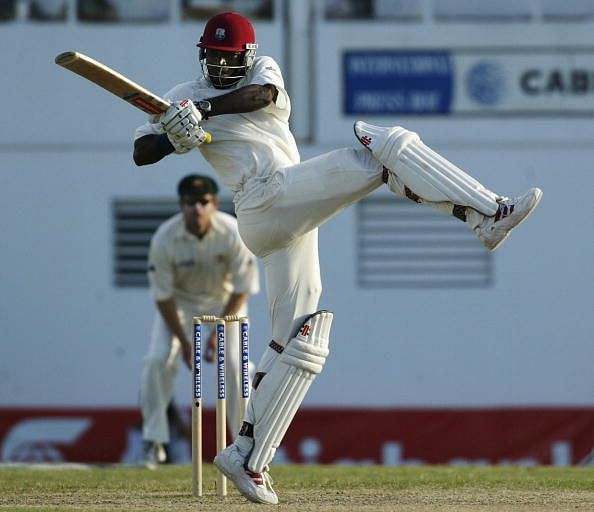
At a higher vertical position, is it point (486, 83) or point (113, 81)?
point (486, 83)

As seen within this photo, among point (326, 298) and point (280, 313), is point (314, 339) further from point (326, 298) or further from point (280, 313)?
point (326, 298)

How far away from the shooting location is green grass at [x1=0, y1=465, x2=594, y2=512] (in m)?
4.82

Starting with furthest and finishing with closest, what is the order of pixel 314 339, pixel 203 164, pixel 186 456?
pixel 203 164 < pixel 186 456 < pixel 314 339

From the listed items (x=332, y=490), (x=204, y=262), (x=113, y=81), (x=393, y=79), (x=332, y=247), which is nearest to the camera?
(x=113, y=81)

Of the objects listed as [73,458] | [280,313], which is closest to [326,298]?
[73,458]

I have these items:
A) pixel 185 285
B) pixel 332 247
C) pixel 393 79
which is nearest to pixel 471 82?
pixel 393 79

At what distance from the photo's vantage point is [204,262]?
808 centimetres

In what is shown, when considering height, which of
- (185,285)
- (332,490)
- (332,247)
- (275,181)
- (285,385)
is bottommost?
(332,490)

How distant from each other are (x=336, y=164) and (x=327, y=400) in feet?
21.7

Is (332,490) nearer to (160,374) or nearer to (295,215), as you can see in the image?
(295,215)

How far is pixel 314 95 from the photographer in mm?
11203

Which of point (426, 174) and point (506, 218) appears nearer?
point (506, 218)

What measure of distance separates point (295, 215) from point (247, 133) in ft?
1.14

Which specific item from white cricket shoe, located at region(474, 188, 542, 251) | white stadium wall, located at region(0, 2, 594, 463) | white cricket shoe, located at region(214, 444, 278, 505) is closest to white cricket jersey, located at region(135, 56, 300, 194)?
white cricket shoe, located at region(474, 188, 542, 251)
